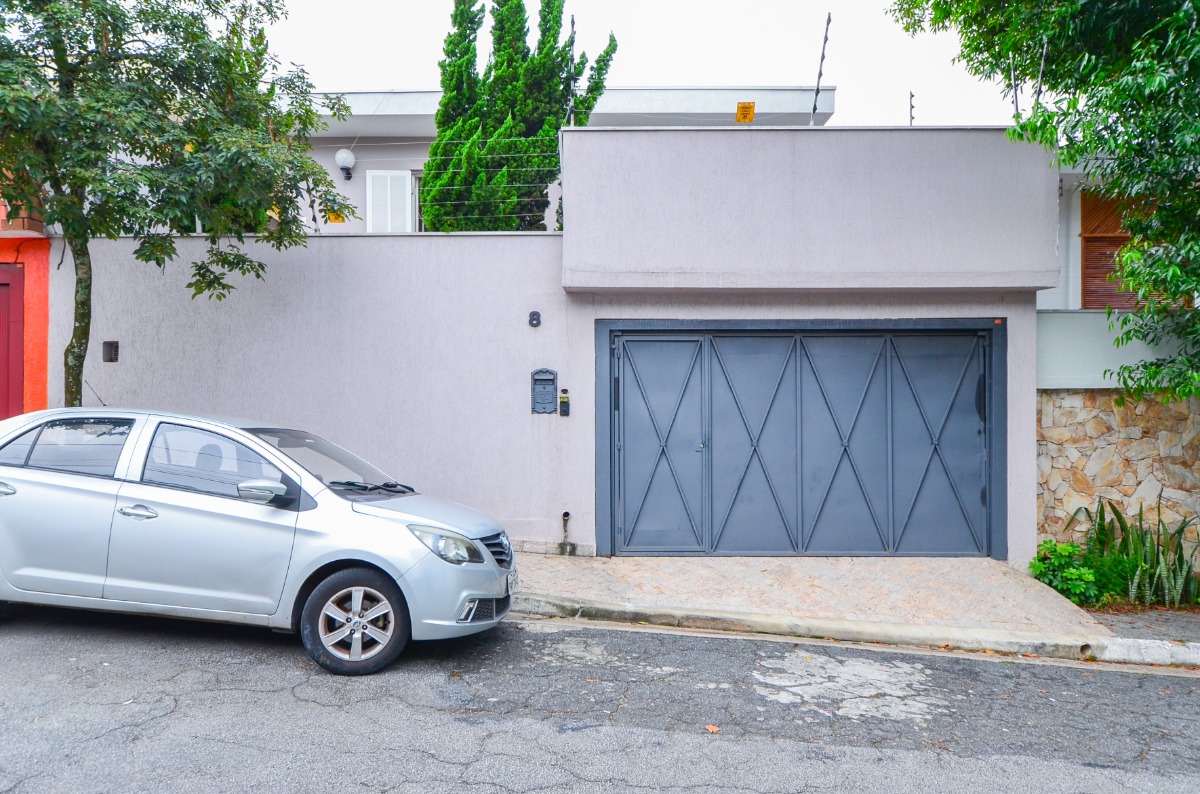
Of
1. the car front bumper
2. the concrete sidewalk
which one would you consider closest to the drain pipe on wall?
the concrete sidewalk

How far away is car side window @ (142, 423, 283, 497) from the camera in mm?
5230

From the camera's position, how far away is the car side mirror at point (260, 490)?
500cm

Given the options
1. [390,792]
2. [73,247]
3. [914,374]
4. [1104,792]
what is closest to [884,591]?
[914,374]

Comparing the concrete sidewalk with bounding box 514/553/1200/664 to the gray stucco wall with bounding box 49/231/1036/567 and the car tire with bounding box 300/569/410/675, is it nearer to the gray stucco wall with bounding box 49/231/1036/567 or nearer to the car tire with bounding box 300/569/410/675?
the gray stucco wall with bounding box 49/231/1036/567

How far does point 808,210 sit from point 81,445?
6.92 m

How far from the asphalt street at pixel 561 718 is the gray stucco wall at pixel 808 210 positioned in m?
4.02

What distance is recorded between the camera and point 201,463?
17.4 feet

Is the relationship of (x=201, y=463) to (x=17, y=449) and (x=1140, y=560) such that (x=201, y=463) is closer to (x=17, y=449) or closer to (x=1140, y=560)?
(x=17, y=449)

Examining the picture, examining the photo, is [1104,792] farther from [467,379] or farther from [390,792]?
[467,379]

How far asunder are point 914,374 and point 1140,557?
2.81 meters

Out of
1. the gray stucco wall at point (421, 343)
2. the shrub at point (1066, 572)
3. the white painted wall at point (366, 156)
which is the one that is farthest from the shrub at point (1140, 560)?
the white painted wall at point (366, 156)

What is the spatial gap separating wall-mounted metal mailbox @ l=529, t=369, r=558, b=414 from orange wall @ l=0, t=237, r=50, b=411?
217 inches

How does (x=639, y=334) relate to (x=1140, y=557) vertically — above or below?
above

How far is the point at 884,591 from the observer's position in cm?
766
